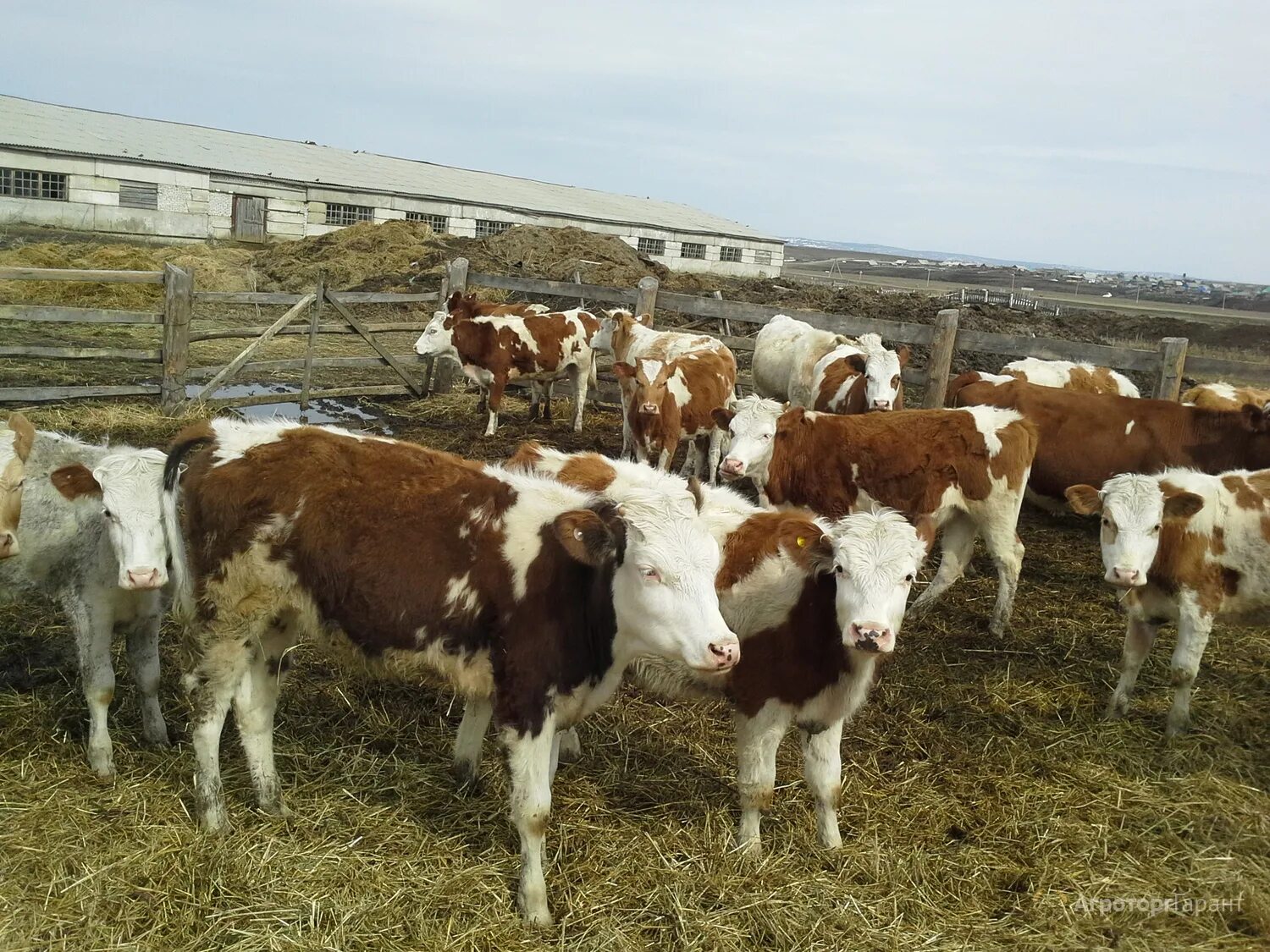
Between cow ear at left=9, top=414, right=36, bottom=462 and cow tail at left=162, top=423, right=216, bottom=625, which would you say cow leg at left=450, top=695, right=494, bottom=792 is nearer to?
cow tail at left=162, top=423, right=216, bottom=625

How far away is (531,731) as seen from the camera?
413 centimetres

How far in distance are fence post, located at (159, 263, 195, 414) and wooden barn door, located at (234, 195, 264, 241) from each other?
91.1 feet

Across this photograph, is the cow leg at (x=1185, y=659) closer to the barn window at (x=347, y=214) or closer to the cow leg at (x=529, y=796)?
the cow leg at (x=529, y=796)

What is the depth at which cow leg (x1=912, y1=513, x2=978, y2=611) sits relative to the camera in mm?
7746

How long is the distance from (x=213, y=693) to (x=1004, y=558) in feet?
18.5

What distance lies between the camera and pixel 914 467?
7.41 meters

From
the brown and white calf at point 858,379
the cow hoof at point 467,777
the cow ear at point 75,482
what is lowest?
the cow hoof at point 467,777

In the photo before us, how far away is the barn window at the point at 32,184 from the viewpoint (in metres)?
33.3

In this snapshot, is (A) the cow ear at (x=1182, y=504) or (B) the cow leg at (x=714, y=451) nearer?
(A) the cow ear at (x=1182, y=504)

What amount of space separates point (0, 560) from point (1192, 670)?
6692 millimetres

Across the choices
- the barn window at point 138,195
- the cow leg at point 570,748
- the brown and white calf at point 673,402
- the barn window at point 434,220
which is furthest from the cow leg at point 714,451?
the barn window at point 138,195

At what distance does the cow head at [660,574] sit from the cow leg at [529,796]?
56 centimetres

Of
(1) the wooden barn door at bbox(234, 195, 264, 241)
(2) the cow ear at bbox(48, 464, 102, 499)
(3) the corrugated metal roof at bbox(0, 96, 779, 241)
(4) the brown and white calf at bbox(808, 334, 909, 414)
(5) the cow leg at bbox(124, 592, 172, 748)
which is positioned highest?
(3) the corrugated metal roof at bbox(0, 96, 779, 241)

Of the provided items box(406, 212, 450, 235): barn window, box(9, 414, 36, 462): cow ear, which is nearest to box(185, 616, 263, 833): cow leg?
box(9, 414, 36, 462): cow ear
